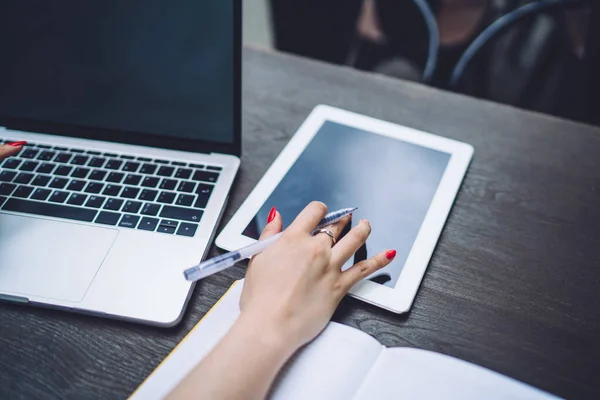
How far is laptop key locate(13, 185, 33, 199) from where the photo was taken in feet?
2.36

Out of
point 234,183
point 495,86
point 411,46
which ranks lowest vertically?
point 495,86

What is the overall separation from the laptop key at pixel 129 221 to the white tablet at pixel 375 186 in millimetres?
107

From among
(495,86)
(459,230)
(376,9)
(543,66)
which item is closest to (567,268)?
(459,230)

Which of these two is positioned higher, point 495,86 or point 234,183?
point 234,183

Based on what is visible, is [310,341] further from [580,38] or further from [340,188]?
[580,38]

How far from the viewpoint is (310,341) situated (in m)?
0.59

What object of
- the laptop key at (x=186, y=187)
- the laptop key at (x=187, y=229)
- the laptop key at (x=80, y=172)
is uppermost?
the laptop key at (x=186, y=187)

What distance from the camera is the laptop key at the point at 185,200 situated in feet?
2.33

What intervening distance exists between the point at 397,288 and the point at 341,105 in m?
0.40

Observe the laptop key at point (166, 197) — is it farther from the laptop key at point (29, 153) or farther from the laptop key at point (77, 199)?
the laptop key at point (29, 153)

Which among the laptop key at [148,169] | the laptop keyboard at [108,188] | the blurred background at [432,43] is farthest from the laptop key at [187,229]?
the blurred background at [432,43]

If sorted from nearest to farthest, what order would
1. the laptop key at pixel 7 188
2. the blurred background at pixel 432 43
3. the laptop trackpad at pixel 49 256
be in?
the laptop trackpad at pixel 49 256, the laptop key at pixel 7 188, the blurred background at pixel 432 43

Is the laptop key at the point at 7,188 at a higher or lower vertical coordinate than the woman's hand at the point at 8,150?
lower

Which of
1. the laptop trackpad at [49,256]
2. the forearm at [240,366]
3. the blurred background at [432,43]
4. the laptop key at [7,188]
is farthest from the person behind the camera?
the blurred background at [432,43]
